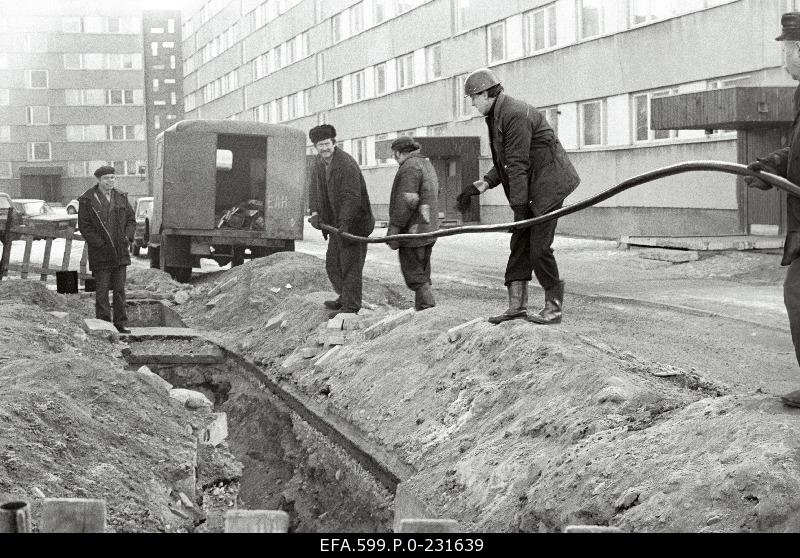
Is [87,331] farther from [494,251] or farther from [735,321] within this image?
[494,251]

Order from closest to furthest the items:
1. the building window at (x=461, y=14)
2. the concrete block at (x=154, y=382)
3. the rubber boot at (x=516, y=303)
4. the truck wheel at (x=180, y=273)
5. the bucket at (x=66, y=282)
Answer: the rubber boot at (x=516, y=303) < the concrete block at (x=154, y=382) < the bucket at (x=66, y=282) < the truck wheel at (x=180, y=273) < the building window at (x=461, y=14)

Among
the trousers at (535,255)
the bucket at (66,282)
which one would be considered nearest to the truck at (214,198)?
the bucket at (66,282)

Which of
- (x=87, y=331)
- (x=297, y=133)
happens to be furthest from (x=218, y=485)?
(x=297, y=133)

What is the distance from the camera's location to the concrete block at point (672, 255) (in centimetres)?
2055

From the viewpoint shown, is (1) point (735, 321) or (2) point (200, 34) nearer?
(1) point (735, 321)

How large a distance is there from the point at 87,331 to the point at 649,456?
9.08m

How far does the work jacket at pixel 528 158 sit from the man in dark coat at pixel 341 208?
9.52ft

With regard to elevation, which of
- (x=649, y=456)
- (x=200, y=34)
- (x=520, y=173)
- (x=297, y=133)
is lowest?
(x=649, y=456)

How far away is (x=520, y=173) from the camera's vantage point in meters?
8.62

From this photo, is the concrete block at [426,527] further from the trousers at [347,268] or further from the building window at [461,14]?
the building window at [461,14]

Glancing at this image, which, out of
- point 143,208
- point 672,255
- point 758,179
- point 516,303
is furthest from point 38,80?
point 758,179

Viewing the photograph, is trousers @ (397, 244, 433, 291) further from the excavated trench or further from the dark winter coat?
the dark winter coat

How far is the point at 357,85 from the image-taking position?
5050 centimetres
